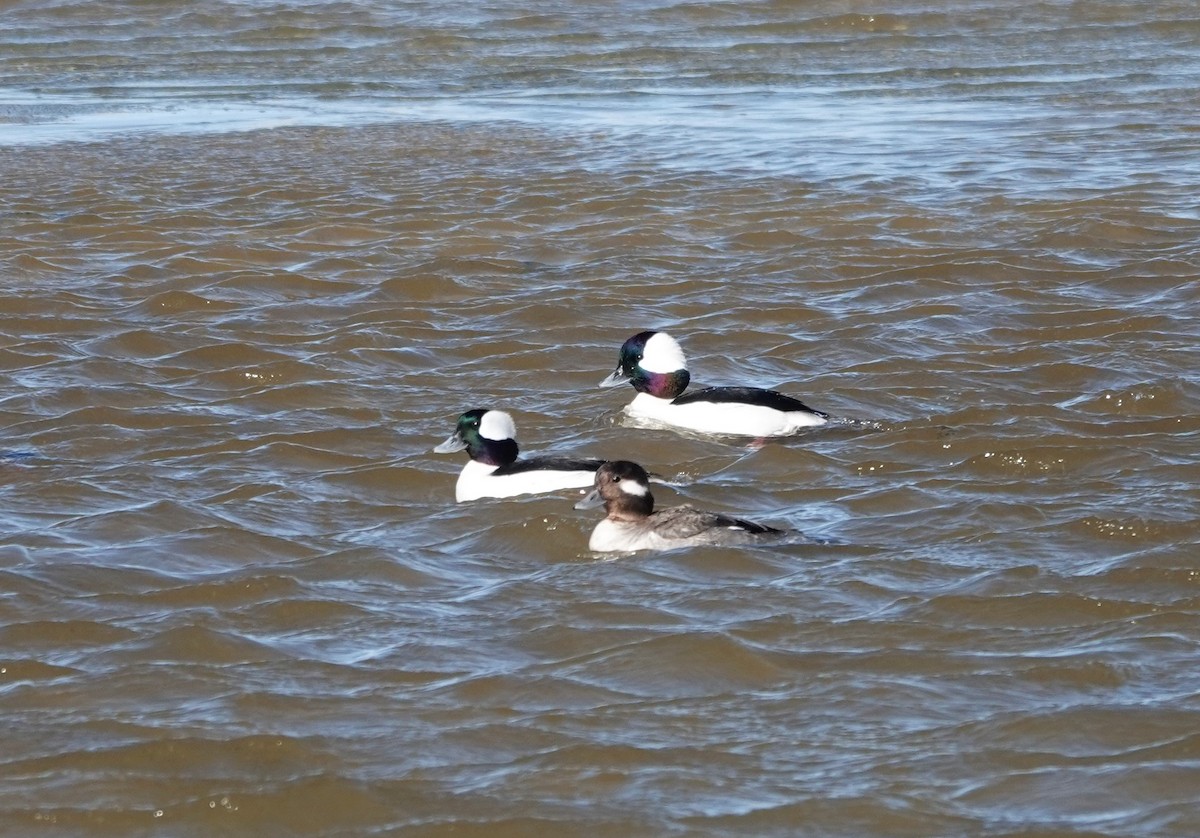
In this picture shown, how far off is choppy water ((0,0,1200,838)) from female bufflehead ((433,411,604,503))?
0.19 m

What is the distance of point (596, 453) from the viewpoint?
28.8ft

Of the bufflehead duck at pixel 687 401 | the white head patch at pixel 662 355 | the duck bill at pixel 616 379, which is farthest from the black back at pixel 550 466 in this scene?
the duck bill at pixel 616 379

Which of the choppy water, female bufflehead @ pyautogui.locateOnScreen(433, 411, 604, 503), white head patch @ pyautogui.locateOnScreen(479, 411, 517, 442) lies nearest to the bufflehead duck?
the choppy water

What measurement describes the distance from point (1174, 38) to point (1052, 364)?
36.5 ft

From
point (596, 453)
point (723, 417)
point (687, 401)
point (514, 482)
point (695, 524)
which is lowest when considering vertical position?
point (695, 524)

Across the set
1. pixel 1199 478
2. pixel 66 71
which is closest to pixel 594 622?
pixel 1199 478

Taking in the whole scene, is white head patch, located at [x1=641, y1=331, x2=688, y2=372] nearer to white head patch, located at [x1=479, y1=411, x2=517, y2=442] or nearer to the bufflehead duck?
the bufflehead duck

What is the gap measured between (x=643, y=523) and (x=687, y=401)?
6.59 feet

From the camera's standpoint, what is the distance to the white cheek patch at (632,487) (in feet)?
23.6

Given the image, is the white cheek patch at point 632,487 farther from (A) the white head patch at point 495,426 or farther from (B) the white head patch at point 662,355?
(B) the white head patch at point 662,355

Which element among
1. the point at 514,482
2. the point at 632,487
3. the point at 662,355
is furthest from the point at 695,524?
the point at 662,355

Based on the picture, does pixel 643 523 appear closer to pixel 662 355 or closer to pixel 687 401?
pixel 687 401

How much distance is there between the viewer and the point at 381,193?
13.8 meters

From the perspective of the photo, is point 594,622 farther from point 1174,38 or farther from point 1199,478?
point 1174,38
